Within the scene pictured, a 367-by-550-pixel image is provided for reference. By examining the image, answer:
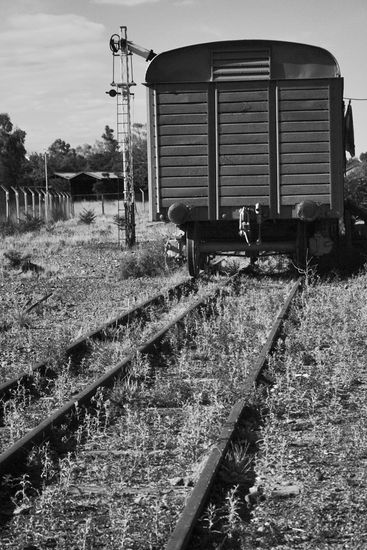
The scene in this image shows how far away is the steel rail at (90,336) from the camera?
6.44 m

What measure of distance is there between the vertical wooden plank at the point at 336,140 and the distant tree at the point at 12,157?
80.2 meters

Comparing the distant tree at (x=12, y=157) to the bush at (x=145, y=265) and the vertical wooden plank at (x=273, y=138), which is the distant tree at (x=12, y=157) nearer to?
the bush at (x=145, y=265)

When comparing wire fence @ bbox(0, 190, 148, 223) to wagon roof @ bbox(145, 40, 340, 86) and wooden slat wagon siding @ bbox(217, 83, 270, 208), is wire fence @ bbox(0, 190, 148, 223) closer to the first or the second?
wagon roof @ bbox(145, 40, 340, 86)

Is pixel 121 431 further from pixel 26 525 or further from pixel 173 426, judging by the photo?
pixel 26 525

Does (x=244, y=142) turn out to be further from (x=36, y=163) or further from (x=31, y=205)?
(x=36, y=163)

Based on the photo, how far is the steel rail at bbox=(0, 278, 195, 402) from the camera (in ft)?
21.1

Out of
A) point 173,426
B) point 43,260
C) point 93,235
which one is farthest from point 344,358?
point 93,235

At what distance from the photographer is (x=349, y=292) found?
11.6m

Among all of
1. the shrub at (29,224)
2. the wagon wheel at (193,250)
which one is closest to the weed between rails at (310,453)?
the wagon wheel at (193,250)

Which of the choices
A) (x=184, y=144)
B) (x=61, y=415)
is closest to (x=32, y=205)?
(x=184, y=144)

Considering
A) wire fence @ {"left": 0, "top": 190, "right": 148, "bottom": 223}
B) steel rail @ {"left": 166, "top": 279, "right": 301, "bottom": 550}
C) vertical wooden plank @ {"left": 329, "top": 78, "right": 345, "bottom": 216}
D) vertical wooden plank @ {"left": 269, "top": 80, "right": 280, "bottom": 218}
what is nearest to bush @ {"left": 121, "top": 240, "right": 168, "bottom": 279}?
vertical wooden plank @ {"left": 269, "top": 80, "right": 280, "bottom": 218}

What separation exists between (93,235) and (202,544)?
27.2 metres

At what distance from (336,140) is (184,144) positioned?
2446 mm

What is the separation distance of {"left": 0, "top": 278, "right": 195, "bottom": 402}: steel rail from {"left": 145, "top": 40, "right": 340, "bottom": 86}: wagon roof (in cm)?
344
